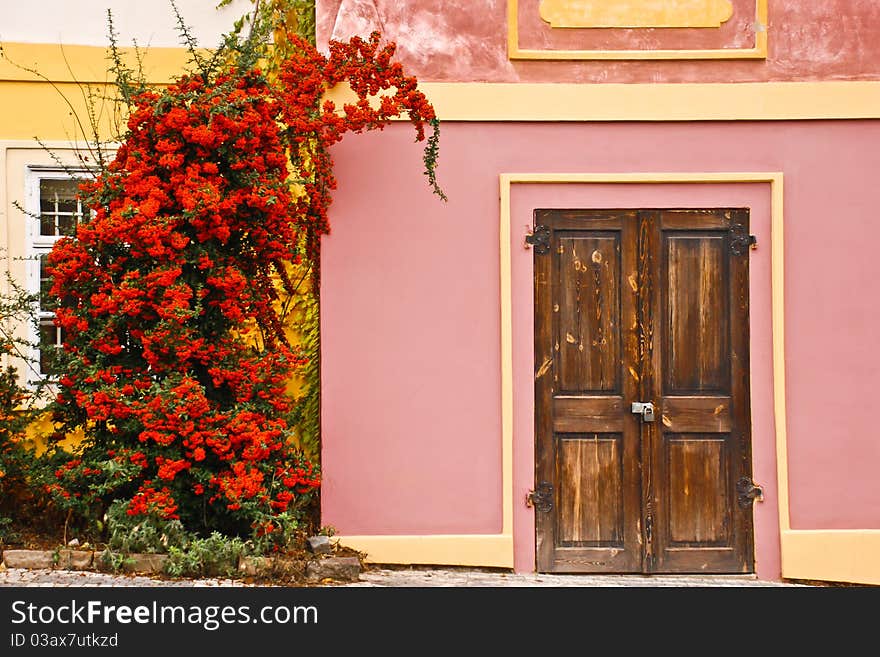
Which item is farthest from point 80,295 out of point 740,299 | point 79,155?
point 740,299

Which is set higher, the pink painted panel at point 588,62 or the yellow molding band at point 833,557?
the pink painted panel at point 588,62

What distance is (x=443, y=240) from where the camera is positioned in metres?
7.21

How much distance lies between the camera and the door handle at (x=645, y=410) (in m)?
7.09

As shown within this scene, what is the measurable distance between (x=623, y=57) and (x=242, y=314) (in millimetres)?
2959

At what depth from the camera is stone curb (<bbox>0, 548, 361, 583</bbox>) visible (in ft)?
20.7

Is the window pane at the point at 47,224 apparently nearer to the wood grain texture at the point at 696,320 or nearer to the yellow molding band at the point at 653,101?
the yellow molding band at the point at 653,101

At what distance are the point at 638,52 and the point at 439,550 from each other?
347 cm

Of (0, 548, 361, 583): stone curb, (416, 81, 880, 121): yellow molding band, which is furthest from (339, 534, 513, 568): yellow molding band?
(416, 81, 880, 121): yellow molding band

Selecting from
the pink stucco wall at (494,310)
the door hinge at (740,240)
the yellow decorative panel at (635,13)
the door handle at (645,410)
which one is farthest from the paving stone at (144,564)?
the yellow decorative panel at (635,13)

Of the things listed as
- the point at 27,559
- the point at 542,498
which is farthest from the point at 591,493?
the point at 27,559

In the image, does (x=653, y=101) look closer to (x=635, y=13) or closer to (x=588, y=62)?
(x=588, y=62)

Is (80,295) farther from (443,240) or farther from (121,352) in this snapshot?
(443,240)

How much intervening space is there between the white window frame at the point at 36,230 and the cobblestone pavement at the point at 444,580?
2290 millimetres

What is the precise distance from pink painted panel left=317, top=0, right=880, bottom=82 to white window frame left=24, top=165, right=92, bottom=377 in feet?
7.64
